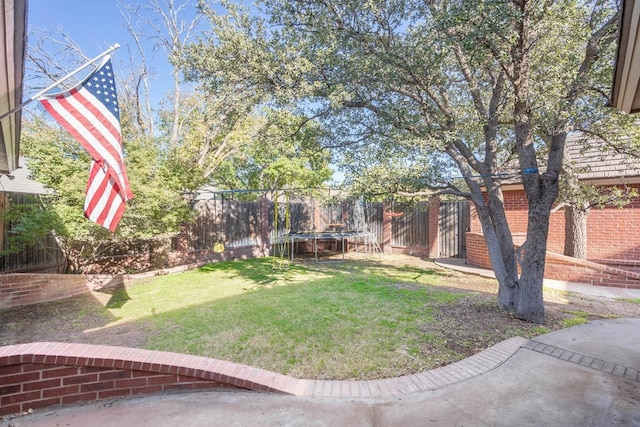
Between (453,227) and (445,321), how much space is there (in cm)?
780

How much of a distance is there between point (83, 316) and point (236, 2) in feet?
21.4

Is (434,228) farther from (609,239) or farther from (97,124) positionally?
(97,124)

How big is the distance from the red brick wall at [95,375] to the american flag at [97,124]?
6.44 feet

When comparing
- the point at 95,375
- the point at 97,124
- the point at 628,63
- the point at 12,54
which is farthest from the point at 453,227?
the point at 12,54

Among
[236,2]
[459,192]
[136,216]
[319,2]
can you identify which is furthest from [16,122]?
[459,192]

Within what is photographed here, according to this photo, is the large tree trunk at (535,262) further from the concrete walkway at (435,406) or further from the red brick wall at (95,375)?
the red brick wall at (95,375)

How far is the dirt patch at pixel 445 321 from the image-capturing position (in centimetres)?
450

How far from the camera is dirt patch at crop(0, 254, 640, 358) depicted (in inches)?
177

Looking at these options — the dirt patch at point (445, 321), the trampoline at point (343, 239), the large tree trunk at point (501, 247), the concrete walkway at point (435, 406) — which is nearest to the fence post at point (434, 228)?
the trampoline at point (343, 239)

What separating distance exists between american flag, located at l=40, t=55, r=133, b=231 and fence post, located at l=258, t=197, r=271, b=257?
8864 millimetres

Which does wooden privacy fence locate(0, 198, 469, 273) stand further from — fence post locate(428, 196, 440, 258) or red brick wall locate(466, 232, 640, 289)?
red brick wall locate(466, 232, 640, 289)

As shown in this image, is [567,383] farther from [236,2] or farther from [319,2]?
[236,2]

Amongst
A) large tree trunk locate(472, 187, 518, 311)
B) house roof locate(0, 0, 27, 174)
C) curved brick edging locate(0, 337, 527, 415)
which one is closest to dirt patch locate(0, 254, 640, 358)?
large tree trunk locate(472, 187, 518, 311)

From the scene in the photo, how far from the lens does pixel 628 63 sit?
281 cm
